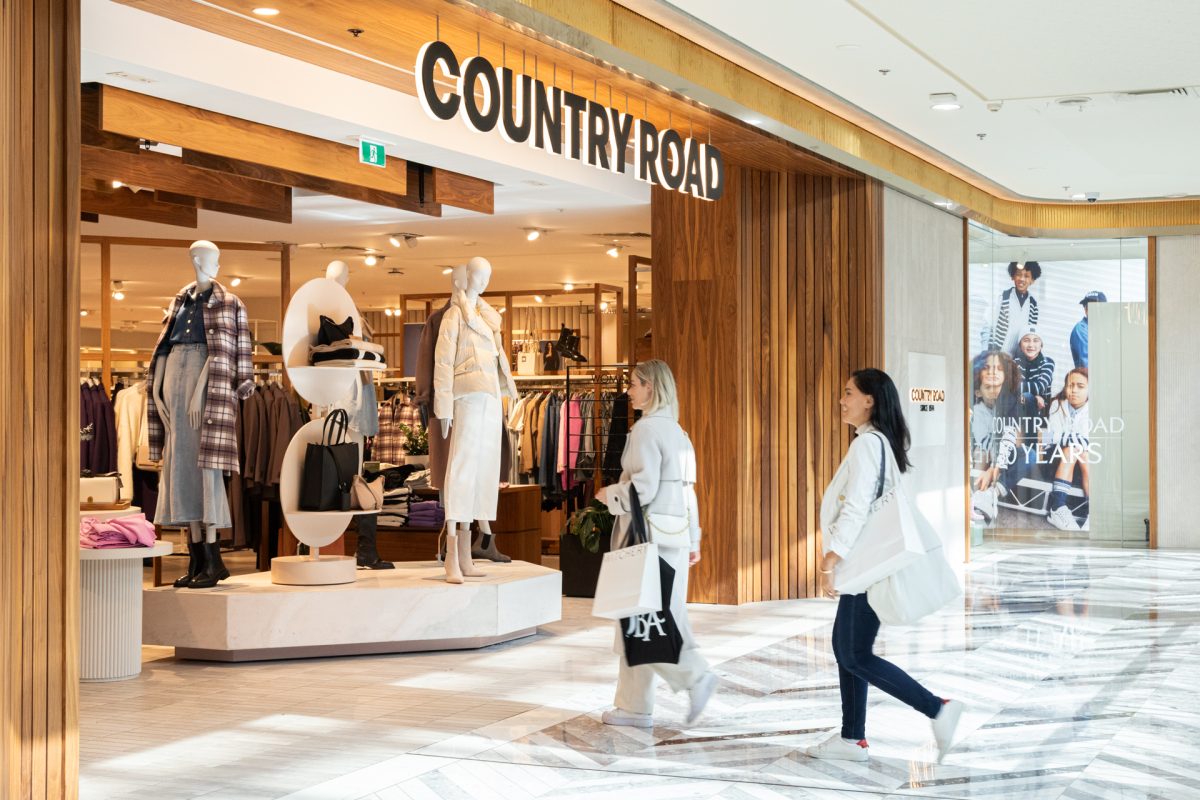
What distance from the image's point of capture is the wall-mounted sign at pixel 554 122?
537cm

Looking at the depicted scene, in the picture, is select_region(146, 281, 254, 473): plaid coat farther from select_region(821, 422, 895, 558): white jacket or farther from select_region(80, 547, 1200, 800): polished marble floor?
select_region(821, 422, 895, 558): white jacket

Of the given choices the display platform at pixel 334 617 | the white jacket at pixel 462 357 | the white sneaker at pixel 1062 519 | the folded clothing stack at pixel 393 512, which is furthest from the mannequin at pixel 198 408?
the white sneaker at pixel 1062 519

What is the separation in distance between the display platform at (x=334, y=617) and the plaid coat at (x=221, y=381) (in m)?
0.70

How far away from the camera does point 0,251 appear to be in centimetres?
369

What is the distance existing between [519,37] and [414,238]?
231 inches

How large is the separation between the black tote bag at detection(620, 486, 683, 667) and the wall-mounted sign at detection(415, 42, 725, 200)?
Result: 5.77 feet

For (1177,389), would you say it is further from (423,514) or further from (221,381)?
(221,381)

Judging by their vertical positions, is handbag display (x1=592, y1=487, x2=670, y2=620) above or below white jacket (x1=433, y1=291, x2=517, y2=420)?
below

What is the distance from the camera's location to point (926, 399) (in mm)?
10555

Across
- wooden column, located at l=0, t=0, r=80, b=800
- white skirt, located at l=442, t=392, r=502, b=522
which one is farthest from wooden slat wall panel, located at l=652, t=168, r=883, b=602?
wooden column, located at l=0, t=0, r=80, b=800

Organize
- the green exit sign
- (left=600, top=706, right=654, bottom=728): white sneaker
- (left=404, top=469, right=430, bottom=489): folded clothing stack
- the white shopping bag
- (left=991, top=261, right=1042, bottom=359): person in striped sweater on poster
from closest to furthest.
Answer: the white shopping bag
(left=600, top=706, right=654, bottom=728): white sneaker
the green exit sign
(left=404, top=469, right=430, bottom=489): folded clothing stack
(left=991, top=261, right=1042, bottom=359): person in striped sweater on poster

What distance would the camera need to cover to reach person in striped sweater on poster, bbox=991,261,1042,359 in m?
13.2

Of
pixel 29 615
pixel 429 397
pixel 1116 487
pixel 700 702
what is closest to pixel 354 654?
pixel 429 397

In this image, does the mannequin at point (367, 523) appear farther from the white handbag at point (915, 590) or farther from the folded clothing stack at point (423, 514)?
the white handbag at point (915, 590)
